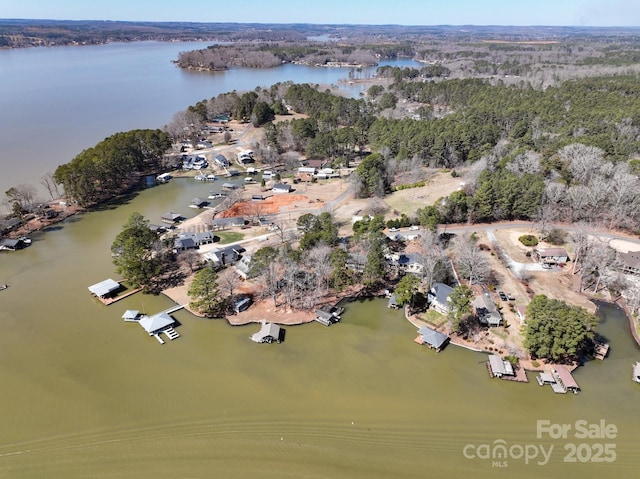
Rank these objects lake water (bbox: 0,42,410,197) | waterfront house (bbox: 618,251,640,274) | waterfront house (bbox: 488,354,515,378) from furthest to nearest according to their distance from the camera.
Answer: lake water (bbox: 0,42,410,197) → waterfront house (bbox: 618,251,640,274) → waterfront house (bbox: 488,354,515,378)

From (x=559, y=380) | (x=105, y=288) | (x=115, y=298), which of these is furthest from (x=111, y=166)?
(x=559, y=380)

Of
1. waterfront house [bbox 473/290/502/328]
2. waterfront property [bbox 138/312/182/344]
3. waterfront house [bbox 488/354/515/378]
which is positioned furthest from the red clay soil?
waterfront house [bbox 488/354/515/378]

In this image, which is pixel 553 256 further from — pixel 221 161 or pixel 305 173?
pixel 221 161

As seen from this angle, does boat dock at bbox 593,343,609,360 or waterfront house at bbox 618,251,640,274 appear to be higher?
waterfront house at bbox 618,251,640,274

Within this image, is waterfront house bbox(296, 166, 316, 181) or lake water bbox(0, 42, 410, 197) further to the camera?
lake water bbox(0, 42, 410, 197)

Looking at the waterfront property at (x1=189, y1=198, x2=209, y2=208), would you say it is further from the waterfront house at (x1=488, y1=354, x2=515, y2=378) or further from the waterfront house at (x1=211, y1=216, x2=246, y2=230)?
the waterfront house at (x1=488, y1=354, x2=515, y2=378)

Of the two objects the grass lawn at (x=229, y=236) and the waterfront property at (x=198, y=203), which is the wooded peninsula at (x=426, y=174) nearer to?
the grass lawn at (x=229, y=236)

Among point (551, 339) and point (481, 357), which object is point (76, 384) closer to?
point (481, 357)

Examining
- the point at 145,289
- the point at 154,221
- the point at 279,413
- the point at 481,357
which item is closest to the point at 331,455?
the point at 279,413
